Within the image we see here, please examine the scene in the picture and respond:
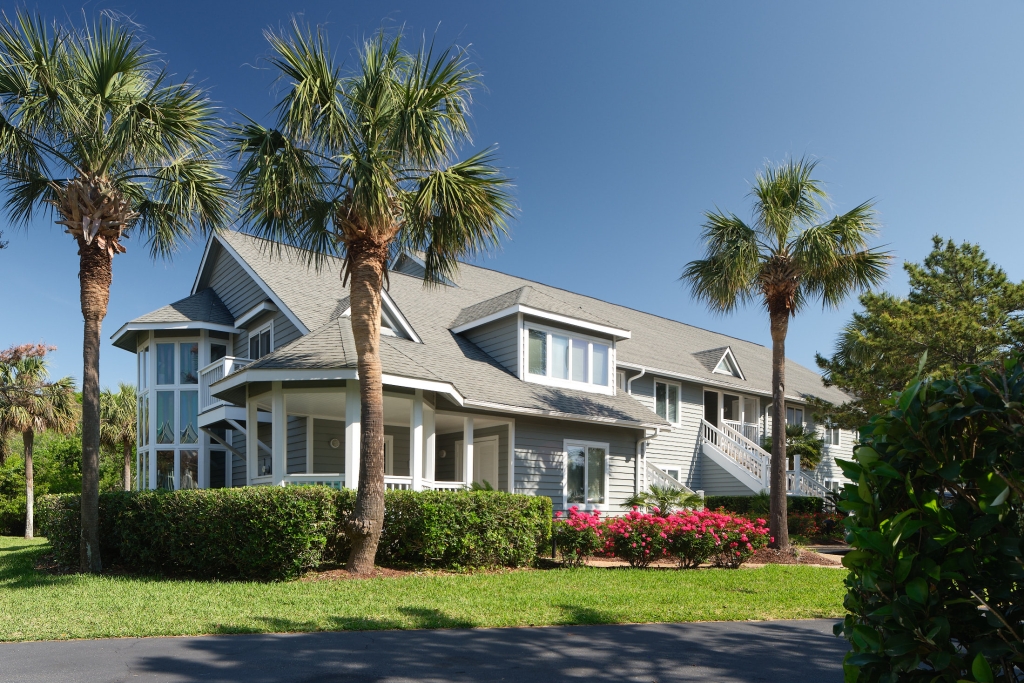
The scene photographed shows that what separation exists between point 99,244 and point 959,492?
44.5 ft

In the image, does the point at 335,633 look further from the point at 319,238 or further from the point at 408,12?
the point at 408,12

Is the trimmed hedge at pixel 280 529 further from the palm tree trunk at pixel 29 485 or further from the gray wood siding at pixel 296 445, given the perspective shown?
the palm tree trunk at pixel 29 485

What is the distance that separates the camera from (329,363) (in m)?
14.4

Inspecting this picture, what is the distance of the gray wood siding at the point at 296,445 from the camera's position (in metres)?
18.5

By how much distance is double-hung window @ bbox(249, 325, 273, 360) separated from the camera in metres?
19.6

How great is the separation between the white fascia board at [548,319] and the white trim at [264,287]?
15.8 ft

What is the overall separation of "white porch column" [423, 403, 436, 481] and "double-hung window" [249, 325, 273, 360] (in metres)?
5.04

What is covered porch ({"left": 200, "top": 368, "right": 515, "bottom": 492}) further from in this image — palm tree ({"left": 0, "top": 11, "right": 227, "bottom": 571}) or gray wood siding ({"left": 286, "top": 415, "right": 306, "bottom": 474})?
A: palm tree ({"left": 0, "top": 11, "right": 227, "bottom": 571})

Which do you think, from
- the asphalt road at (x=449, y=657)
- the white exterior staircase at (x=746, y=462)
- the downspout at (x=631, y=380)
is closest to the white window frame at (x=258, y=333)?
the downspout at (x=631, y=380)

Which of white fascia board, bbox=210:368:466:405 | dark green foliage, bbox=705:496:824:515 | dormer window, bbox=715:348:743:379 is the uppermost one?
dormer window, bbox=715:348:743:379

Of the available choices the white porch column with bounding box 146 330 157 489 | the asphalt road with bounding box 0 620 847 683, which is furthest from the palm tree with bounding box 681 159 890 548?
the white porch column with bounding box 146 330 157 489

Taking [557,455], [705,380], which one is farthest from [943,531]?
[705,380]

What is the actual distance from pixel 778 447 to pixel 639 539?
499 cm

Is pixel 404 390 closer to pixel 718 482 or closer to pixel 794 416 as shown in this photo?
pixel 718 482
